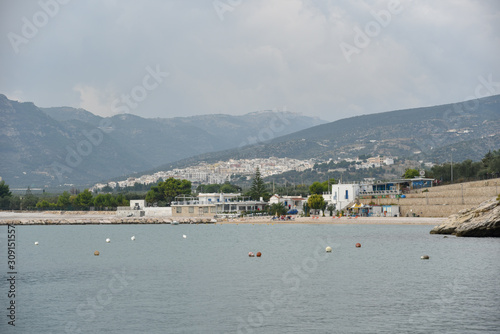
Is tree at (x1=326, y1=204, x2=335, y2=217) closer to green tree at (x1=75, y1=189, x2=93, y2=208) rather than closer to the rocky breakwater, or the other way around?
the rocky breakwater

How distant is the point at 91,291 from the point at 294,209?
82.4m

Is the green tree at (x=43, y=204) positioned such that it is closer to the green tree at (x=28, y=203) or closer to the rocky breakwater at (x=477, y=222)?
the green tree at (x=28, y=203)

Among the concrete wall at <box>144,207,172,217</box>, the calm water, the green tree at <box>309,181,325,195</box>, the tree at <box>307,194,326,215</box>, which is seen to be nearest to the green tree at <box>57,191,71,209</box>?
the concrete wall at <box>144,207,172,217</box>

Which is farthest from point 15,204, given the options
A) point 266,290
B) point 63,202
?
point 266,290

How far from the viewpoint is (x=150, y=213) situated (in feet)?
405

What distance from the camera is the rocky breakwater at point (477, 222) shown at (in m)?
51.5

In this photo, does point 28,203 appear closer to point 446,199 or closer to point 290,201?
point 290,201

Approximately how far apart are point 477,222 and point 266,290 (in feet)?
103

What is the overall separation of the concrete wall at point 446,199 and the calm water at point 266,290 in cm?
2995

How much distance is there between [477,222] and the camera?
54.0 metres

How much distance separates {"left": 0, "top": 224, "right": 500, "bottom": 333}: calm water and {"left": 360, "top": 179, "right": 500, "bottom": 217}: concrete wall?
29.9m

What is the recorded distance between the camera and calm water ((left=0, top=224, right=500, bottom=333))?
21797 mm

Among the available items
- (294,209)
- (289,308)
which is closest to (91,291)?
(289,308)

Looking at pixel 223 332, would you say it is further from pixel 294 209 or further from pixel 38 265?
pixel 294 209
